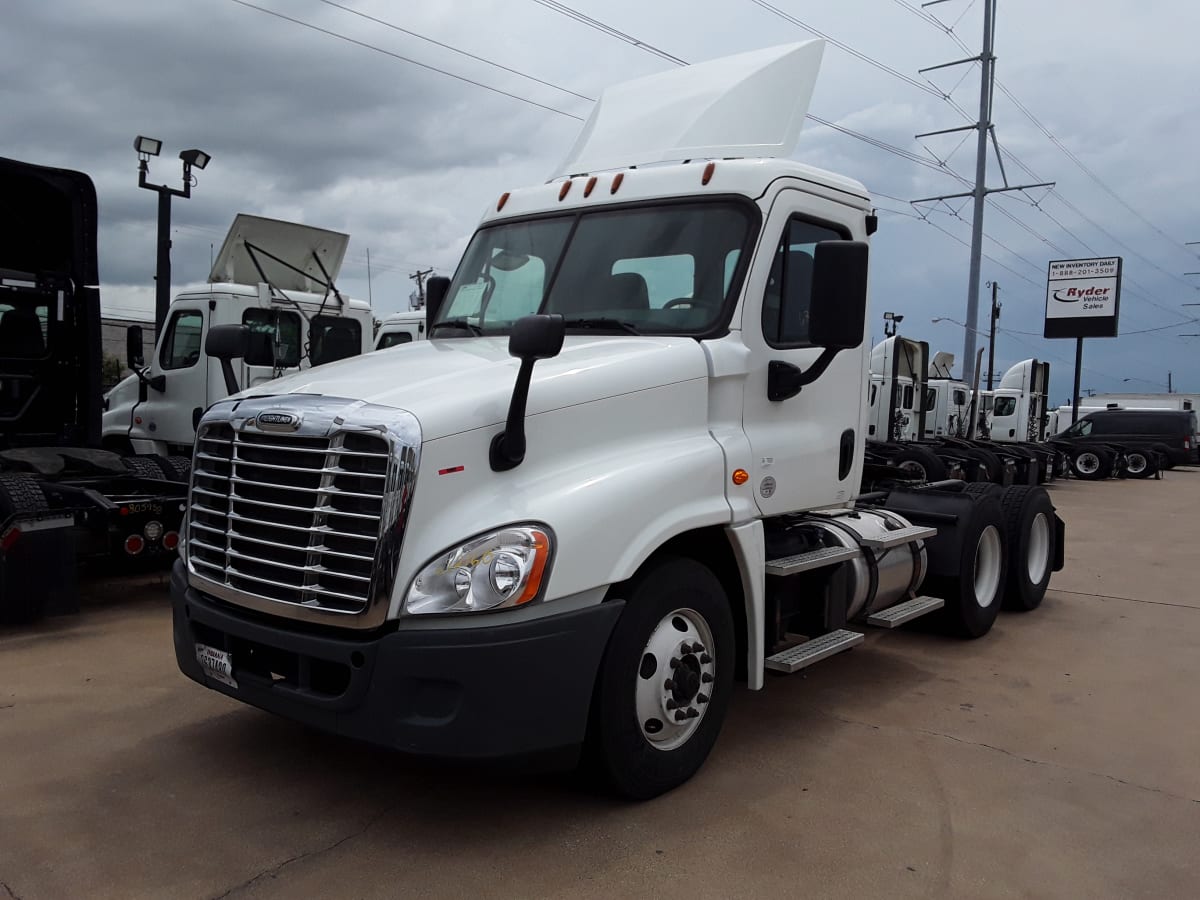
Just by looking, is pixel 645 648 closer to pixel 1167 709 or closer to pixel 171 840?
pixel 171 840

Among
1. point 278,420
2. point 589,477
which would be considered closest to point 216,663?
point 278,420

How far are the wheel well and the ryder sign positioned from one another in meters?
42.7

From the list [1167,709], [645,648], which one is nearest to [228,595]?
[645,648]

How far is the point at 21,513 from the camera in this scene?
6.31 meters

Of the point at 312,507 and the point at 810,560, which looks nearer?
the point at 312,507

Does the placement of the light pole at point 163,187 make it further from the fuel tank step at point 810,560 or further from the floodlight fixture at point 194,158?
the fuel tank step at point 810,560

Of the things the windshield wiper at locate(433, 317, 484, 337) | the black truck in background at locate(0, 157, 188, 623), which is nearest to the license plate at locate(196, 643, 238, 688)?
the windshield wiper at locate(433, 317, 484, 337)

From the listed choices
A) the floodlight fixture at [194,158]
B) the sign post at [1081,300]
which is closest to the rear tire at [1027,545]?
the floodlight fixture at [194,158]

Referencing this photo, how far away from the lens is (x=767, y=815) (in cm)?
396

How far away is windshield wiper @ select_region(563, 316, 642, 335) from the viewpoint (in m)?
4.48

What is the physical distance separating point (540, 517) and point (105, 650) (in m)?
4.18

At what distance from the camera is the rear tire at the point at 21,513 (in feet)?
20.9

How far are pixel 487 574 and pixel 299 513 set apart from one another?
2.55ft

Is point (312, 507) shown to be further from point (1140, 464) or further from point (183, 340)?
point (1140, 464)
